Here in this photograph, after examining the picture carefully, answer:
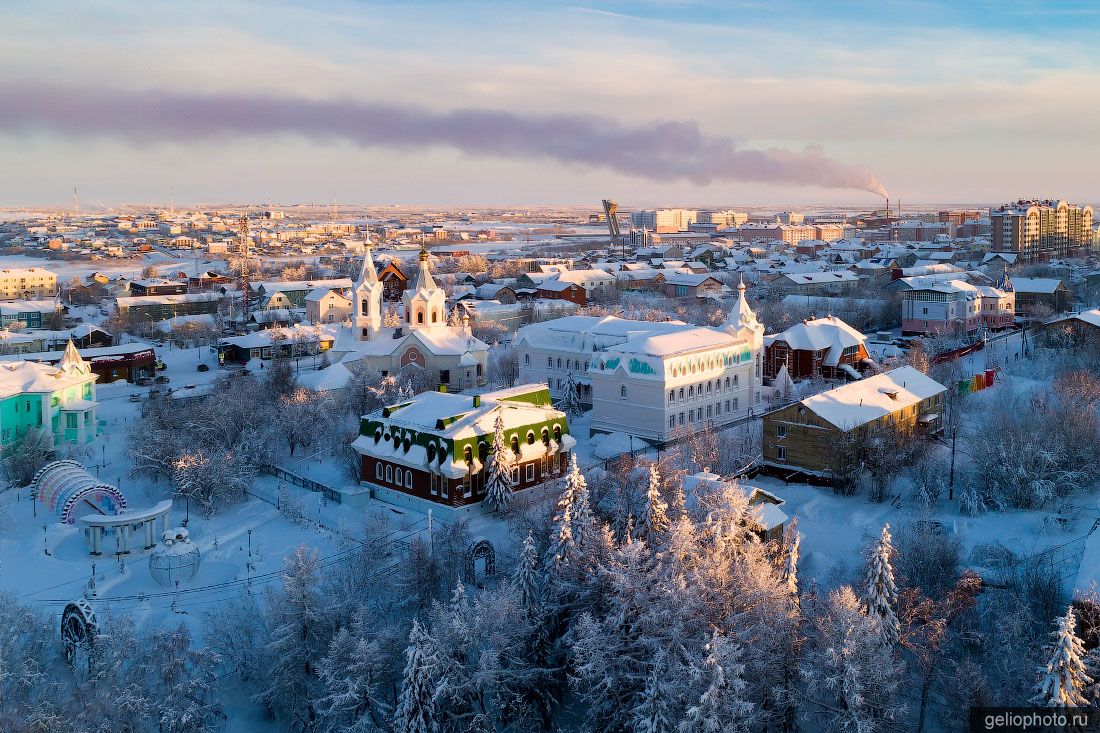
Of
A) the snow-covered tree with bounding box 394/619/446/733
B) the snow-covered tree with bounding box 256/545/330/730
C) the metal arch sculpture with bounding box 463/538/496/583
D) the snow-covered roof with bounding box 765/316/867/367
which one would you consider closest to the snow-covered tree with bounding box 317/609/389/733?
the snow-covered tree with bounding box 256/545/330/730

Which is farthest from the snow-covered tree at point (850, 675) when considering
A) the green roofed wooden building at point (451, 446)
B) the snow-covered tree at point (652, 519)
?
the green roofed wooden building at point (451, 446)

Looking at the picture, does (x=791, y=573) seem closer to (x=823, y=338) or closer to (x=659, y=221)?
(x=823, y=338)

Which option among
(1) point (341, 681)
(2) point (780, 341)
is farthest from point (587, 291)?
(1) point (341, 681)

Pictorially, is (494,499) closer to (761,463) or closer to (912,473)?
(761,463)

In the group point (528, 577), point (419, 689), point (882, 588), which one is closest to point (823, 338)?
point (882, 588)

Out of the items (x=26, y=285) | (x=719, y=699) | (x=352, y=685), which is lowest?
(x=352, y=685)
